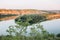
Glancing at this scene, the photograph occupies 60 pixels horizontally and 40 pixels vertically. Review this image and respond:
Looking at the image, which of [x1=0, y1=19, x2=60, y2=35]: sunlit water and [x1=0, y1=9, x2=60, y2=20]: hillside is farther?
[x1=0, y1=9, x2=60, y2=20]: hillside

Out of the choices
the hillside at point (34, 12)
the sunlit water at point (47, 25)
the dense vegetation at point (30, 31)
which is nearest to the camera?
the dense vegetation at point (30, 31)

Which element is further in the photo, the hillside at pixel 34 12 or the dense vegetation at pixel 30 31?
the hillside at pixel 34 12

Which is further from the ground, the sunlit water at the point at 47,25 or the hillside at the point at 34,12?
the hillside at the point at 34,12

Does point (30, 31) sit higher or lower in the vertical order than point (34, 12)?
lower

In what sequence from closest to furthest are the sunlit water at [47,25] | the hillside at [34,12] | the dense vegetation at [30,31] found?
the dense vegetation at [30,31]
the sunlit water at [47,25]
the hillside at [34,12]

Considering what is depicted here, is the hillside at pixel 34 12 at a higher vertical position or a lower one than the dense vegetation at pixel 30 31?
higher

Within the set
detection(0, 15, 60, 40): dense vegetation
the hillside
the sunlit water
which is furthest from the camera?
the hillside

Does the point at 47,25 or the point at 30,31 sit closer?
the point at 30,31

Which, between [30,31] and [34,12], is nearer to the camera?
[30,31]

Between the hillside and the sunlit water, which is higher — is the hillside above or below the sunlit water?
above
